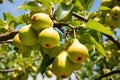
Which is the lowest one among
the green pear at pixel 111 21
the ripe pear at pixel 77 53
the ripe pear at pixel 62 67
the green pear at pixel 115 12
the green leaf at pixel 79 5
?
the green pear at pixel 111 21

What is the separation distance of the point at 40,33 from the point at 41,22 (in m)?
0.07

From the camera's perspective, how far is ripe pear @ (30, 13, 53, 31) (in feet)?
6.16

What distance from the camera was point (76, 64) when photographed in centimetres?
183

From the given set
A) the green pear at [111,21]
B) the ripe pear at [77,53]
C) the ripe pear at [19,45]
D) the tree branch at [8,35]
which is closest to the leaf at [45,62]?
the ripe pear at [19,45]

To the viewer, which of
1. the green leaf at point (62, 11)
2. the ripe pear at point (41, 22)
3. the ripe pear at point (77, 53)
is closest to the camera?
the ripe pear at point (77, 53)

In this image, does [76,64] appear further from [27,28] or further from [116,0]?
[116,0]

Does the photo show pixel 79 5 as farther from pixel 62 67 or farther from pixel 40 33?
pixel 62 67

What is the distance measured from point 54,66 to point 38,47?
41 centimetres

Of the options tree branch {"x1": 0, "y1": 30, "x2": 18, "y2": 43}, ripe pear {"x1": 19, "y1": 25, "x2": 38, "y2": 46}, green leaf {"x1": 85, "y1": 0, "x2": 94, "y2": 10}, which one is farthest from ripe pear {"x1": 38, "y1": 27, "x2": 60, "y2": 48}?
green leaf {"x1": 85, "y1": 0, "x2": 94, "y2": 10}

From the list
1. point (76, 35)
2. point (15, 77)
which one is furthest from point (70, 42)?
point (15, 77)

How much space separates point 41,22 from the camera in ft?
6.16

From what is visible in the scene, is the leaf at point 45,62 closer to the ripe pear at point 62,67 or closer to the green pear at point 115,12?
the ripe pear at point 62,67

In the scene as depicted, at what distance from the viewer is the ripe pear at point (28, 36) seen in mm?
1921

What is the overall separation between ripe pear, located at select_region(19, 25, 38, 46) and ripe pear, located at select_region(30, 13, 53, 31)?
4 cm
